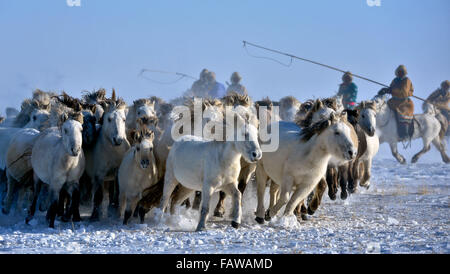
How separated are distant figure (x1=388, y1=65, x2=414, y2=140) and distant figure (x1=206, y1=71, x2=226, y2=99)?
5.08 m

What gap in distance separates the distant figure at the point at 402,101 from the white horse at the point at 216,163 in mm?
12764

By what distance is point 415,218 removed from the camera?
10.6 meters

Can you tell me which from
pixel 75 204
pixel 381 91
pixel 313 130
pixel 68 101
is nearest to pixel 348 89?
pixel 381 91

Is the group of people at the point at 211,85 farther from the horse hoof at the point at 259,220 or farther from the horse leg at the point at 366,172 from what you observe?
the horse hoof at the point at 259,220

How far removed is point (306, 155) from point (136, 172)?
2.43m

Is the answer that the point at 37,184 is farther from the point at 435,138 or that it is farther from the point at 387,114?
the point at 435,138

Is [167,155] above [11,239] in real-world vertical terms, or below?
above

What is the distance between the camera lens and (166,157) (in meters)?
10.7

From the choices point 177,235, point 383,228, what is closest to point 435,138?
point 383,228

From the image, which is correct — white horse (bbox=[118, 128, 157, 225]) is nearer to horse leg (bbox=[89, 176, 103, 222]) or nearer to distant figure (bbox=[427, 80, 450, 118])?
horse leg (bbox=[89, 176, 103, 222])

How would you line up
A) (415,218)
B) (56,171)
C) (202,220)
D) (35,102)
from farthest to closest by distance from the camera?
(35,102) → (415,218) → (56,171) → (202,220)

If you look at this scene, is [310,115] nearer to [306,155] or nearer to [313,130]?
[313,130]

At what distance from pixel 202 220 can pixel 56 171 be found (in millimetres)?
2229

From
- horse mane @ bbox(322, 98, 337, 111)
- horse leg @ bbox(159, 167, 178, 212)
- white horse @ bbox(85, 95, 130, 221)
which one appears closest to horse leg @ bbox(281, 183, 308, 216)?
horse leg @ bbox(159, 167, 178, 212)
